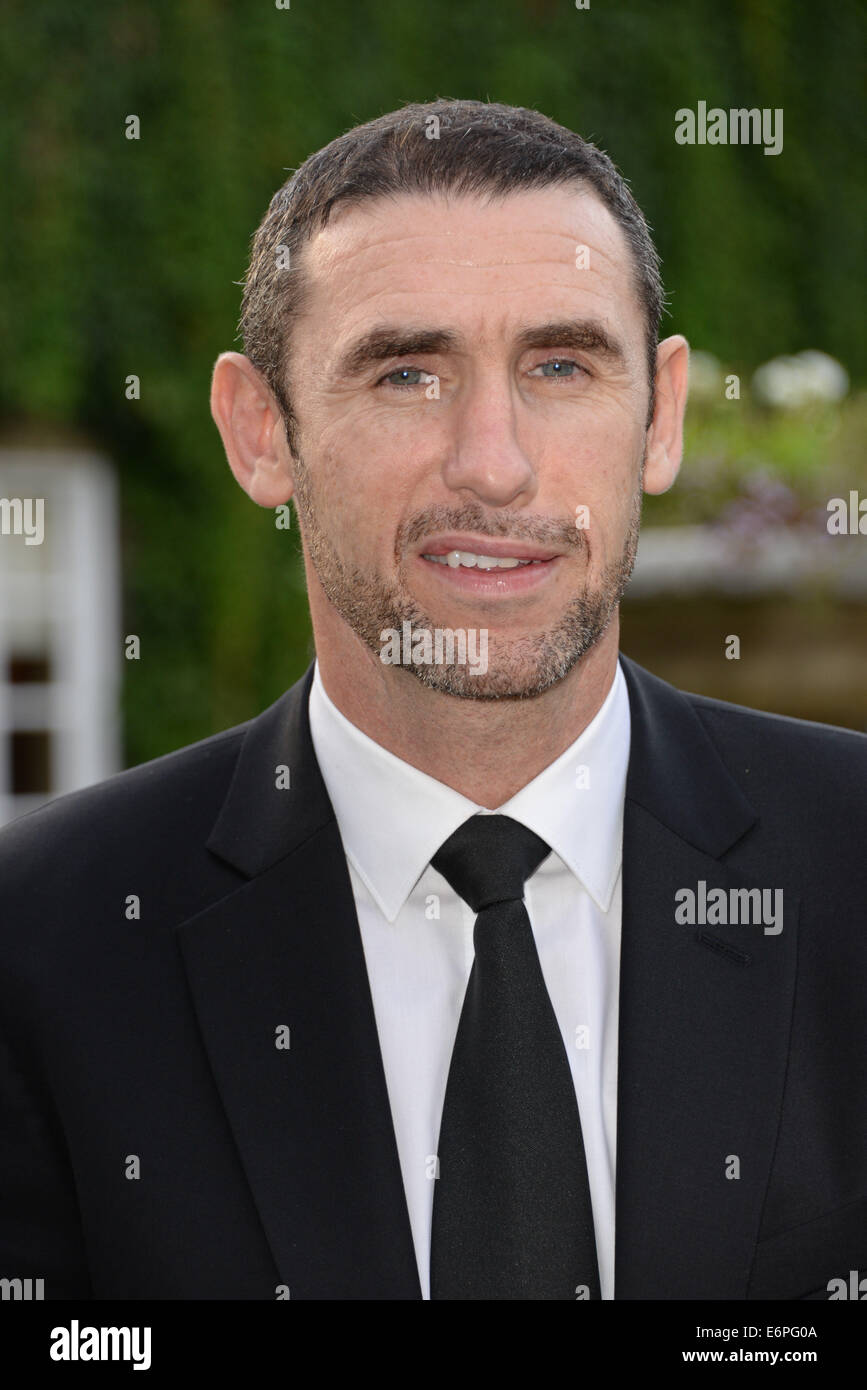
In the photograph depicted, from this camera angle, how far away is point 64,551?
7.77 meters

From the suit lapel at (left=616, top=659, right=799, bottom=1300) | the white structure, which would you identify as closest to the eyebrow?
the suit lapel at (left=616, top=659, right=799, bottom=1300)

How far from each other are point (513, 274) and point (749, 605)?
460 cm

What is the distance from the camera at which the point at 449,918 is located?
2453 mm

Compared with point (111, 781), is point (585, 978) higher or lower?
lower

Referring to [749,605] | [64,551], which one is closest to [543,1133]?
[749,605]

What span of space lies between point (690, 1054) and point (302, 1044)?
0.56m

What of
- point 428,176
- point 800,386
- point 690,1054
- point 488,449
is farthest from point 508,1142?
point 800,386

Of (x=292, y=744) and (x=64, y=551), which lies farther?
(x=64, y=551)

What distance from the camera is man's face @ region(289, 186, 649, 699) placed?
2316 millimetres

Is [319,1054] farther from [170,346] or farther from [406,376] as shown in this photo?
[170,346]

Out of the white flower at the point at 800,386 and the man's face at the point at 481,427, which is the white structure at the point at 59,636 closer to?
the white flower at the point at 800,386

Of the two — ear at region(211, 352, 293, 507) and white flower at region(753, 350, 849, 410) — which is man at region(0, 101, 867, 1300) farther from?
white flower at region(753, 350, 849, 410)

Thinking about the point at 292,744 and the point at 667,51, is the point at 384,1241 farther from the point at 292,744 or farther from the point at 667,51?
the point at 667,51

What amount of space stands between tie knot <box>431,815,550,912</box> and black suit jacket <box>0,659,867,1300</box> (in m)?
0.15
